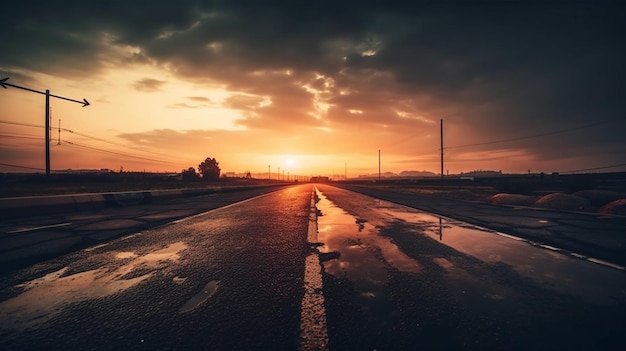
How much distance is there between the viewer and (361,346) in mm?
1912

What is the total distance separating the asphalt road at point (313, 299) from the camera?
202cm

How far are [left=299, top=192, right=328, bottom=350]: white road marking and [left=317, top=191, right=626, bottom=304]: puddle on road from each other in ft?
1.07

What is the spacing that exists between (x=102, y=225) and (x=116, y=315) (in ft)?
19.1

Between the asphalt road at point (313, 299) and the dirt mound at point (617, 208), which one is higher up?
the dirt mound at point (617, 208)

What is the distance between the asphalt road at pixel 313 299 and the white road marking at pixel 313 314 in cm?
1

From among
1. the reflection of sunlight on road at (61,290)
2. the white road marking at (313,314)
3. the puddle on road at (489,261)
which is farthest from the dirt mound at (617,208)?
the reflection of sunlight on road at (61,290)

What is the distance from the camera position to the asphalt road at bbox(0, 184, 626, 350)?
2023 millimetres

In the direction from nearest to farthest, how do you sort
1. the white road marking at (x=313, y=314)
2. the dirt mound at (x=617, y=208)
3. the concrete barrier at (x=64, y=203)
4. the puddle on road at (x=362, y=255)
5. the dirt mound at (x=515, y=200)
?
the white road marking at (x=313, y=314) → the puddle on road at (x=362, y=255) → the concrete barrier at (x=64, y=203) → the dirt mound at (x=617, y=208) → the dirt mound at (x=515, y=200)

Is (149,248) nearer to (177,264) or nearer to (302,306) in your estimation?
(177,264)

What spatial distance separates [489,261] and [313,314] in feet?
10.1

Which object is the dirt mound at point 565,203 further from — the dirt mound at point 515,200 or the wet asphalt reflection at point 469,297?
the wet asphalt reflection at point 469,297

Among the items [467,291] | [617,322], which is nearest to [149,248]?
[467,291]

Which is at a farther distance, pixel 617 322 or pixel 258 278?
pixel 258 278

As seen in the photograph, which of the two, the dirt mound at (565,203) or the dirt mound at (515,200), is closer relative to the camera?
the dirt mound at (565,203)
